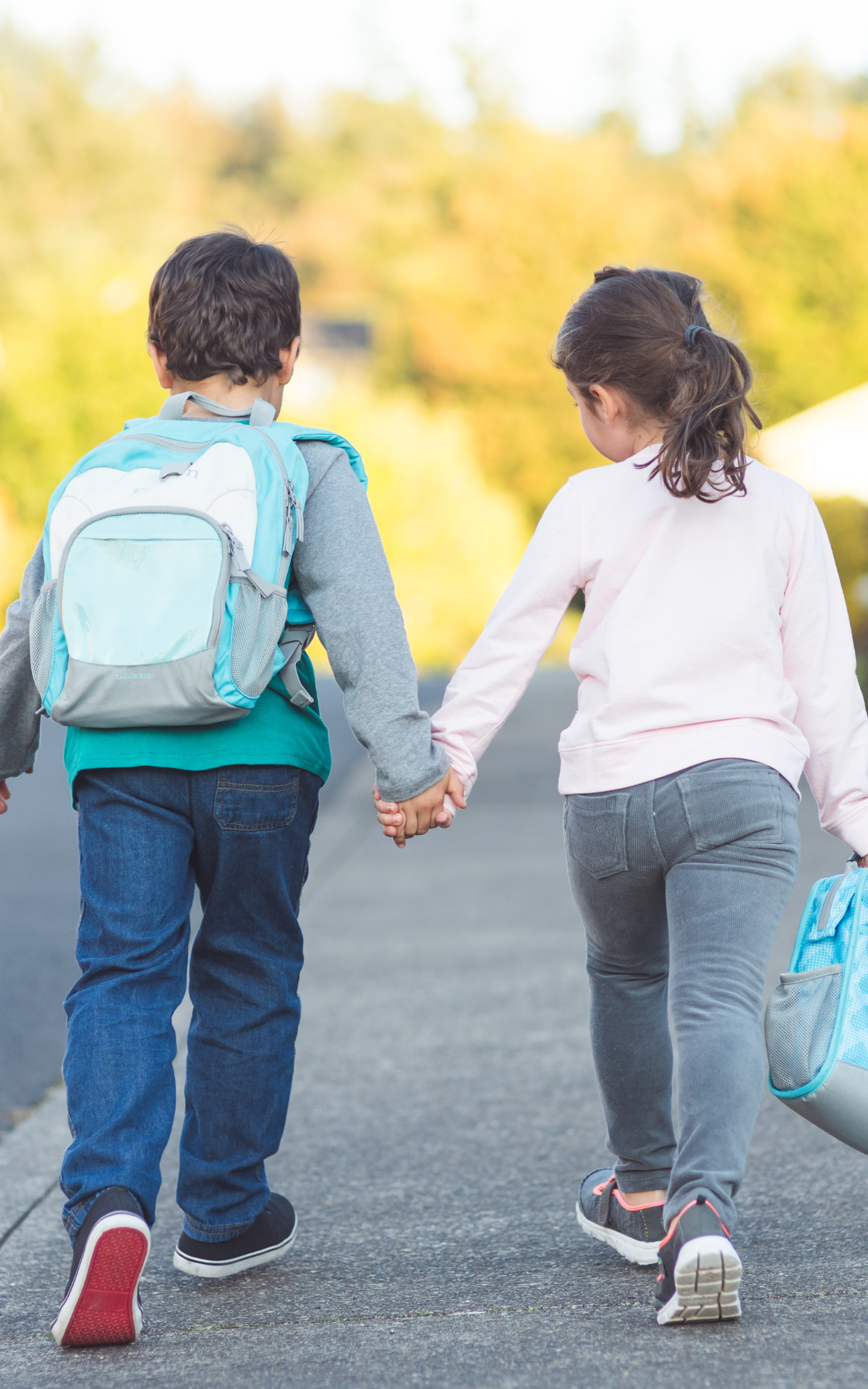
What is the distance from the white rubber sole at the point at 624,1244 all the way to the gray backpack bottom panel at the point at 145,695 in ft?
3.56

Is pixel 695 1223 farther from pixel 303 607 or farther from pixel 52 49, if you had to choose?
pixel 52 49

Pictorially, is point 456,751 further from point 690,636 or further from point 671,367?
point 671,367

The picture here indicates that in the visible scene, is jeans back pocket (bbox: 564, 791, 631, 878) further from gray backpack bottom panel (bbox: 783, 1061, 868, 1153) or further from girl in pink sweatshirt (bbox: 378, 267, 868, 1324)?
gray backpack bottom panel (bbox: 783, 1061, 868, 1153)

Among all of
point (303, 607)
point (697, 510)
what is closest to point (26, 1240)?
point (303, 607)

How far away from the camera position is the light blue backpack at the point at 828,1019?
231 centimetres

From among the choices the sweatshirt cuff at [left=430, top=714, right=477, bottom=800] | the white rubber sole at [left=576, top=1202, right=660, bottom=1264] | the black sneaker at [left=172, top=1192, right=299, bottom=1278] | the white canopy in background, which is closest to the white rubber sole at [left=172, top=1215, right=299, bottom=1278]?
the black sneaker at [left=172, top=1192, right=299, bottom=1278]

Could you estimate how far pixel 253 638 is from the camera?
2.42 m

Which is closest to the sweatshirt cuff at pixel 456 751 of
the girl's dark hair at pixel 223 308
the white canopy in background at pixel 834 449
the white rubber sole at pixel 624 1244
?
the girl's dark hair at pixel 223 308

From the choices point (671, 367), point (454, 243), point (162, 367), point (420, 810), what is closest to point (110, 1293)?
point (420, 810)

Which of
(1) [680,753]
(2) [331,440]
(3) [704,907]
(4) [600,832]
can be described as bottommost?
(3) [704,907]

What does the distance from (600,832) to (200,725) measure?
2.08 ft

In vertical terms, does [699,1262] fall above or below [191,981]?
below

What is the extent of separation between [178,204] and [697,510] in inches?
1897

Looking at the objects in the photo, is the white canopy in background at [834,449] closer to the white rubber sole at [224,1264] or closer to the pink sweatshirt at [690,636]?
the pink sweatshirt at [690,636]
